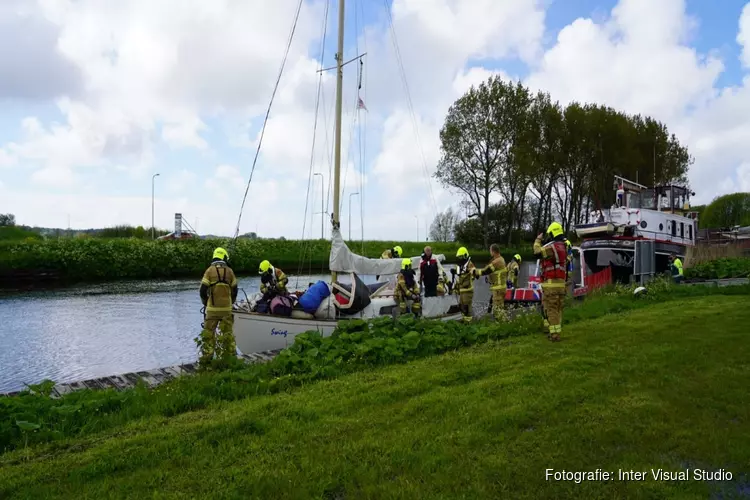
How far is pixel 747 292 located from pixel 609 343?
1039 centimetres

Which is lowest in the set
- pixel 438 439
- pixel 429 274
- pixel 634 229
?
pixel 438 439

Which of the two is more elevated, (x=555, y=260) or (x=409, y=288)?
(x=555, y=260)

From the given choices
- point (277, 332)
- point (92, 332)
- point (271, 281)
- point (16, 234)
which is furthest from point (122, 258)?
point (277, 332)

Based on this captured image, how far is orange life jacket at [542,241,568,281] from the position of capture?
10.5m

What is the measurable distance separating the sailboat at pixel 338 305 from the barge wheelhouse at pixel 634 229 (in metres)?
12.6

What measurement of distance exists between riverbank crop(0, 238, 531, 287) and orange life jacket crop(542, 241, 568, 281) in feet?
74.2

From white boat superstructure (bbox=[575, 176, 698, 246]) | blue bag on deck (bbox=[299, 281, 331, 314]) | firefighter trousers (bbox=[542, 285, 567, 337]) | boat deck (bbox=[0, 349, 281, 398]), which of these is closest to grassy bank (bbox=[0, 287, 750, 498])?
boat deck (bbox=[0, 349, 281, 398])

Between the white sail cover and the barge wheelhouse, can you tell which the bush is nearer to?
the white sail cover

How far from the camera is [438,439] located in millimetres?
5137

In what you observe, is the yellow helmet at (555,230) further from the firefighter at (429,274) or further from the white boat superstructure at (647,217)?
the white boat superstructure at (647,217)

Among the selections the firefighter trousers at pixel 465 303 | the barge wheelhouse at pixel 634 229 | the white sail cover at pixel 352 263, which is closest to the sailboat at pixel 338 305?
the white sail cover at pixel 352 263

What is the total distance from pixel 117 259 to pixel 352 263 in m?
35.8

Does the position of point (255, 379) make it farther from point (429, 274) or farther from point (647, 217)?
point (647, 217)

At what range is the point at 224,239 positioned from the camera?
187ft
